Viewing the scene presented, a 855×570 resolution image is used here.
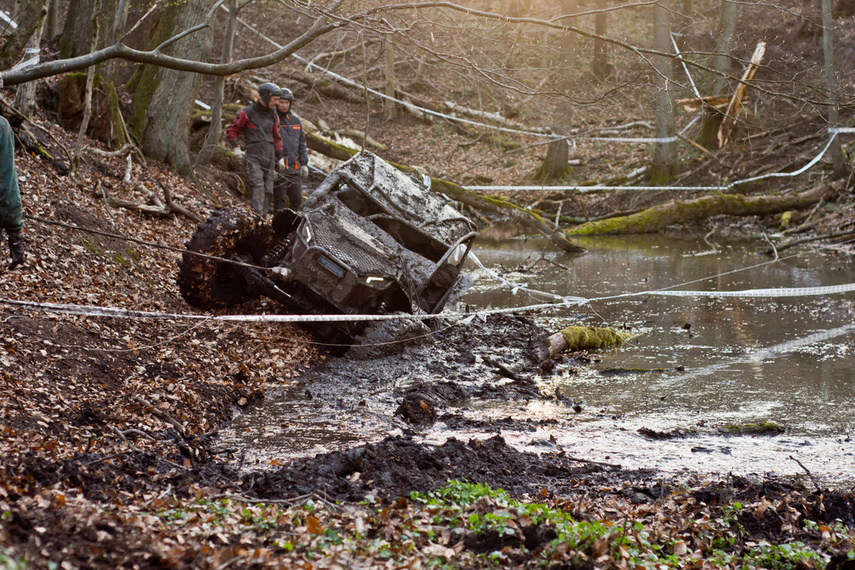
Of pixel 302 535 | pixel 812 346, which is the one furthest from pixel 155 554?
pixel 812 346

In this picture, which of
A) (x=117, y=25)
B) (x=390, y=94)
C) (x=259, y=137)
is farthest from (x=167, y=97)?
(x=390, y=94)

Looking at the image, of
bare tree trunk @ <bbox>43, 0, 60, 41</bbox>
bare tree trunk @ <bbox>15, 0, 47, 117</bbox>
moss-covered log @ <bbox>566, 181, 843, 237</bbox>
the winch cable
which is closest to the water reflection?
the winch cable

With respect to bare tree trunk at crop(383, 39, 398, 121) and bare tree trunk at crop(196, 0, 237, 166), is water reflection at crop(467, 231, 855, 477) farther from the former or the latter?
bare tree trunk at crop(383, 39, 398, 121)

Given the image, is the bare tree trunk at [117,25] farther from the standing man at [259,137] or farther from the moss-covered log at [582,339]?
the moss-covered log at [582,339]

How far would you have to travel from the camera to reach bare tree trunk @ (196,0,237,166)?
532 inches

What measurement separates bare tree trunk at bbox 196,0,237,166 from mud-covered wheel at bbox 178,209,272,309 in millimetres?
5745

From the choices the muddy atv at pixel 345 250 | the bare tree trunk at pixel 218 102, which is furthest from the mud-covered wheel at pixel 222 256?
the bare tree trunk at pixel 218 102

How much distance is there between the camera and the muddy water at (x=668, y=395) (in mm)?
5836

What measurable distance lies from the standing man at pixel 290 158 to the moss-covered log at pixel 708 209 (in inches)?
346

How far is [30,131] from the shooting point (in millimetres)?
10672

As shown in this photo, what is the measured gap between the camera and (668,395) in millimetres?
7418

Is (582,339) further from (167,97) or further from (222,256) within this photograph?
(167,97)

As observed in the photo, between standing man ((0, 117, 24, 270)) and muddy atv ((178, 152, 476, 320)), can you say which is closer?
standing man ((0, 117, 24, 270))

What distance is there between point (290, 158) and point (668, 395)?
7.82 metres
